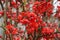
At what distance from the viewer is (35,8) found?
1964 millimetres

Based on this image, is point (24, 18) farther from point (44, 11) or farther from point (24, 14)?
point (44, 11)

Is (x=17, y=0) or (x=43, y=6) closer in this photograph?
(x=43, y=6)

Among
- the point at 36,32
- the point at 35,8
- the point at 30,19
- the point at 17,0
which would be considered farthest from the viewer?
the point at 17,0

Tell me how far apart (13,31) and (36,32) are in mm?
333

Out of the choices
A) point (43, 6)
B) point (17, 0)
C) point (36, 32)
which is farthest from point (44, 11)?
point (17, 0)

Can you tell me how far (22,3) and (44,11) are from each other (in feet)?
0.94

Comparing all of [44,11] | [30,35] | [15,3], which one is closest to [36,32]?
[30,35]

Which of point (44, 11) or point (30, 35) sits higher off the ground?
point (44, 11)

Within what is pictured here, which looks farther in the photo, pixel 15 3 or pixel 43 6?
pixel 15 3

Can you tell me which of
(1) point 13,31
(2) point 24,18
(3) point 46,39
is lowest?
(3) point 46,39

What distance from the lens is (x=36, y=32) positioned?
6.89 ft

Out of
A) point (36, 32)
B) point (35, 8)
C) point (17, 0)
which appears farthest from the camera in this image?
point (17, 0)

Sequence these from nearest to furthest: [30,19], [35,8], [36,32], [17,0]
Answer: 1. [30,19]
2. [35,8]
3. [36,32]
4. [17,0]

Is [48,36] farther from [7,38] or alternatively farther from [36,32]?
[7,38]
